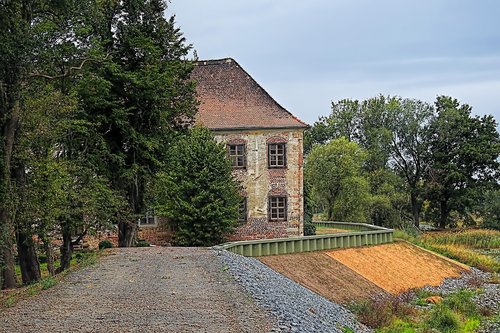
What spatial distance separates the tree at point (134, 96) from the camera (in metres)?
24.1

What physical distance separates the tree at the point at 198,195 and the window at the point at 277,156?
6042 mm

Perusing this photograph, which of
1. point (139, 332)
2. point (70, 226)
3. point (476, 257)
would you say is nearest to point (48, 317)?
point (139, 332)

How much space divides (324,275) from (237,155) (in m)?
12.3

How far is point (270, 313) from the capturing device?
11.4 meters

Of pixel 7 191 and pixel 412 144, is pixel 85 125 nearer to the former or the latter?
pixel 7 191

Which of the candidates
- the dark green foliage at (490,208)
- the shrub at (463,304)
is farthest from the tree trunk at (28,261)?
the dark green foliage at (490,208)

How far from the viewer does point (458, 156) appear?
55.0 m

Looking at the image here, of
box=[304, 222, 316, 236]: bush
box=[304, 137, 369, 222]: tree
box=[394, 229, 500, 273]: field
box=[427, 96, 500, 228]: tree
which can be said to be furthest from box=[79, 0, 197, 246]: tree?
box=[427, 96, 500, 228]: tree

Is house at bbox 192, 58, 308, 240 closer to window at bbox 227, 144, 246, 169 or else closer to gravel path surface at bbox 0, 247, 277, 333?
window at bbox 227, 144, 246, 169

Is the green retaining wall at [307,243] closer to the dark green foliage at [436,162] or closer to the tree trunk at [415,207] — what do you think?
the dark green foliage at [436,162]

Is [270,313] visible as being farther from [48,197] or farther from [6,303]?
[48,197]

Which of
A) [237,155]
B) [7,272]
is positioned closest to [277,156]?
[237,155]

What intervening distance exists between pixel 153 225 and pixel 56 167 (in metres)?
15.9

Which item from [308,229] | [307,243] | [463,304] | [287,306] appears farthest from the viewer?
[308,229]
